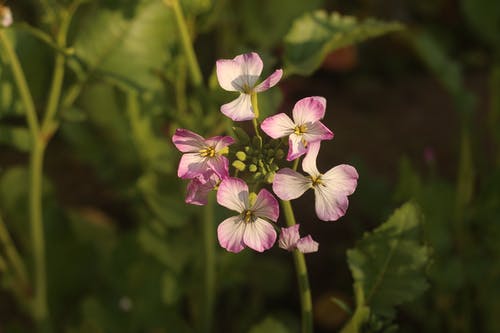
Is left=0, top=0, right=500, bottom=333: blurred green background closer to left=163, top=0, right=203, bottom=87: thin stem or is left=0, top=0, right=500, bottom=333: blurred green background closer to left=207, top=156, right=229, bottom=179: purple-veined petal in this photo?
left=163, top=0, right=203, bottom=87: thin stem

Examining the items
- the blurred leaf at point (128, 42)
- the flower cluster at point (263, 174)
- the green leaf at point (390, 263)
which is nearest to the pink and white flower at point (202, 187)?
the flower cluster at point (263, 174)

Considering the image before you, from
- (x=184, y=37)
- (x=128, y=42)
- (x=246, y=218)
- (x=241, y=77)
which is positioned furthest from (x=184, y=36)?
(x=246, y=218)

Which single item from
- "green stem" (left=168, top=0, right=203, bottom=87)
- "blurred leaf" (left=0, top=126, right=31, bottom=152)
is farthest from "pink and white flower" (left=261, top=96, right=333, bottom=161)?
"blurred leaf" (left=0, top=126, right=31, bottom=152)

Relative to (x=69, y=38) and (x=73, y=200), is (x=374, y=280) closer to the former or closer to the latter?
(x=69, y=38)

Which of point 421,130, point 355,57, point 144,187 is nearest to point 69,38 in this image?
point 144,187

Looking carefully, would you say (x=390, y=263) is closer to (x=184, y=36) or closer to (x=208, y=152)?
(x=208, y=152)
